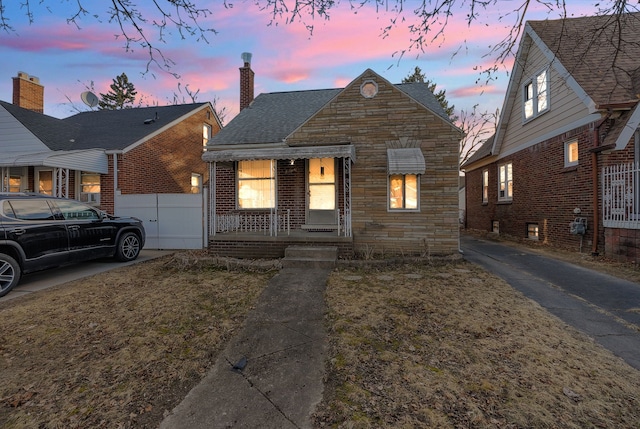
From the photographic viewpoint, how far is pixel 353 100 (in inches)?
344

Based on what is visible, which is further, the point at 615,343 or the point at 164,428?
the point at 615,343

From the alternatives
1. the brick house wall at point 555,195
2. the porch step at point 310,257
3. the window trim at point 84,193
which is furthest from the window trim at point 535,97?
the window trim at point 84,193

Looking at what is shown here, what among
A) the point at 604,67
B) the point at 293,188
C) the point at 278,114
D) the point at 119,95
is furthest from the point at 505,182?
the point at 119,95

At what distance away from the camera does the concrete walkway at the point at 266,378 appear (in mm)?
2287

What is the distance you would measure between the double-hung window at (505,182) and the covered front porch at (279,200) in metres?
9.22

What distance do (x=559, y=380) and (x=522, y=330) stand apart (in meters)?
1.12

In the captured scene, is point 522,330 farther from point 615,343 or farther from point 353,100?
point 353,100

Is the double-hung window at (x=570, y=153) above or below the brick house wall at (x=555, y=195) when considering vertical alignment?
above

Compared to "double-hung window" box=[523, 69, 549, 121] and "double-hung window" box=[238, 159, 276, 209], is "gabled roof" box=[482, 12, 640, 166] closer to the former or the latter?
"double-hung window" box=[523, 69, 549, 121]

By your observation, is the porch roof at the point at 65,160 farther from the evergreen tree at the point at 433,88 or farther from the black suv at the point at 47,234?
the evergreen tree at the point at 433,88

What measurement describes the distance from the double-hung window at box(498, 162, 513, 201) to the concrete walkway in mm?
12948

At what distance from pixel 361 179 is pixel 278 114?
499cm

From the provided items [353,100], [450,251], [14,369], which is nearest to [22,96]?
[353,100]

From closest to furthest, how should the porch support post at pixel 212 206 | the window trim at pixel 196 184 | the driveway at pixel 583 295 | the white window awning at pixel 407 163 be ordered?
1. the driveway at pixel 583 295
2. the white window awning at pixel 407 163
3. the porch support post at pixel 212 206
4. the window trim at pixel 196 184
